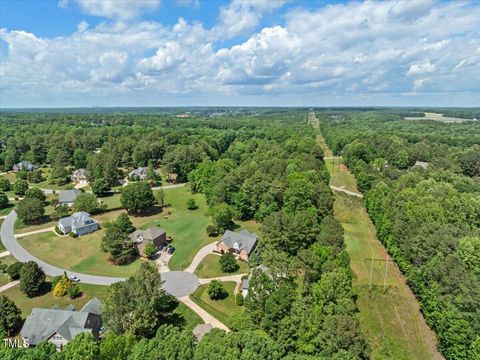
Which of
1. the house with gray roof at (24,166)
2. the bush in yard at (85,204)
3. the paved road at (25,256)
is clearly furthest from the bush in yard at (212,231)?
the house with gray roof at (24,166)

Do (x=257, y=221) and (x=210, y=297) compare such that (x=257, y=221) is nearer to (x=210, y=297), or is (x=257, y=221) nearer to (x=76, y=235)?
(x=210, y=297)

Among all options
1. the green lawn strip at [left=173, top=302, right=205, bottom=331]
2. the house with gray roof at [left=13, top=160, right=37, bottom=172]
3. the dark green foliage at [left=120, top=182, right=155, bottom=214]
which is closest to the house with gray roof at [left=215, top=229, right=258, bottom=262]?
the green lawn strip at [left=173, top=302, right=205, bottom=331]

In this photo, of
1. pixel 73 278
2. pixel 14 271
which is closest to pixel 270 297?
pixel 73 278

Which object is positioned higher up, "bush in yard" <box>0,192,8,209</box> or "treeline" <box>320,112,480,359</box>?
"treeline" <box>320,112,480,359</box>

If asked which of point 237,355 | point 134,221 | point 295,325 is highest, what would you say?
point 237,355

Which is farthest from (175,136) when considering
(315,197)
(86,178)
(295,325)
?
(295,325)

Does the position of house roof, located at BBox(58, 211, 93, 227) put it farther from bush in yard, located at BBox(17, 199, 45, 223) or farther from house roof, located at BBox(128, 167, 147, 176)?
house roof, located at BBox(128, 167, 147, 176)
